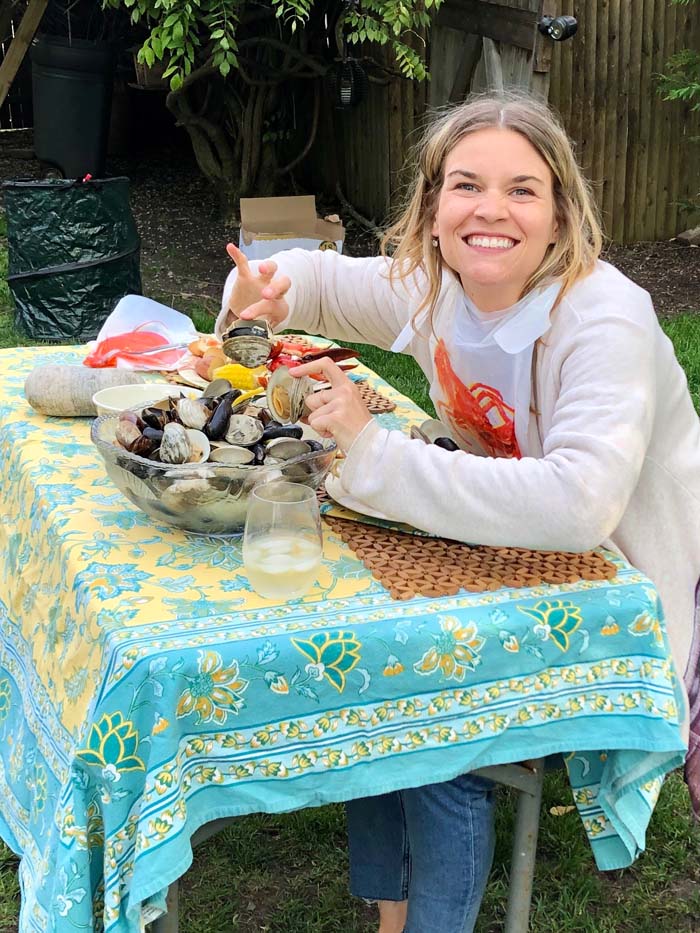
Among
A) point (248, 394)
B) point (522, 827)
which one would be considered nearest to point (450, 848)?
point (522, 827)

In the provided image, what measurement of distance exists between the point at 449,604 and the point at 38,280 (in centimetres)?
521

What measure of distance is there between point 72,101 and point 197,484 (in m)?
8.23

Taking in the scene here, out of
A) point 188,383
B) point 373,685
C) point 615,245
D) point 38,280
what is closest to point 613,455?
point 373,685

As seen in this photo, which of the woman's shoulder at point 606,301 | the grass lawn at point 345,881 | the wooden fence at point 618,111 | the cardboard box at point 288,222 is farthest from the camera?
the wooden fence at point 618,111

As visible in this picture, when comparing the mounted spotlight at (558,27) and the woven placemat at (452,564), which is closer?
the woven placemat at (452,564)

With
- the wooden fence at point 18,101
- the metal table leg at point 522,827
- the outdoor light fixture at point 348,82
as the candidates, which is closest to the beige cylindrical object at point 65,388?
the metal table leg at point 522,827

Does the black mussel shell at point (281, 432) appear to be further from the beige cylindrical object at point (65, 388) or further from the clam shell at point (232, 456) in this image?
the beige cylindrical object at point (65, 388)

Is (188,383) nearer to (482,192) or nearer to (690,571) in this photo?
Answer: (482,192)

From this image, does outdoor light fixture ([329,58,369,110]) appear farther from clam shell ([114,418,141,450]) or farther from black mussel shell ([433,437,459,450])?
clam shell ([114,418,141,450])

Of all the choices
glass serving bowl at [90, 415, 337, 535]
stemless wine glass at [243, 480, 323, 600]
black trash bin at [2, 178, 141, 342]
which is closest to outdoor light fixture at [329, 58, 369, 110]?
black trash bin at [2, 178, 141, 342]

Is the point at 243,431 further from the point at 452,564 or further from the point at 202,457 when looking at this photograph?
the point at 452,564

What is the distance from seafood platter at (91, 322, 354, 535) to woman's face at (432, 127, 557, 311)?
1.33ft

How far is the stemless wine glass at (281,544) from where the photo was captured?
1.58 metres

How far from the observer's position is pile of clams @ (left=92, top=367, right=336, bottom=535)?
5.67 feet
